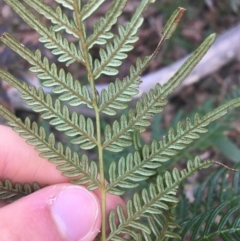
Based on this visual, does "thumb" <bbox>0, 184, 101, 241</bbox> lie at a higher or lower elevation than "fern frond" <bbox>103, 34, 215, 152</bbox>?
lower

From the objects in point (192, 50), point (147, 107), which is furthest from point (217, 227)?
point (192, 50)

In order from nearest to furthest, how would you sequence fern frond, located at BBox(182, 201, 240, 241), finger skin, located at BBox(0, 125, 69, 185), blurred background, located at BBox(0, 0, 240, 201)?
1. fern frond, located at BBox(182, 201, 240, 241)
2. finger skin, located at BBox(0, 125, 69, 185)
3. blurred background, located at BBox(0, 0, 240, 201)

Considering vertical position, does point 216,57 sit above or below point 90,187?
above

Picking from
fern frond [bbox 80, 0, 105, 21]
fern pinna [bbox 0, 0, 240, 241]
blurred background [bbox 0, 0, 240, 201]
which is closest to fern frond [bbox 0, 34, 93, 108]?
fern pinna [bbox 0, 0, 240, 241]

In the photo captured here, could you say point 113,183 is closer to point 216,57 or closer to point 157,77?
point 157,77

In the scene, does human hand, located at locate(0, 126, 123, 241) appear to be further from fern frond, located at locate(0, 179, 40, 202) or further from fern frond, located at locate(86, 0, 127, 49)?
fern frond, located at locate(86, 0, 127, 49)

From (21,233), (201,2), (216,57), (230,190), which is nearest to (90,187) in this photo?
(21,233)

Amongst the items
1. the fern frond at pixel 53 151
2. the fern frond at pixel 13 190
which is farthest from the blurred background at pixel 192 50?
the fern frond at pixel 53 151
